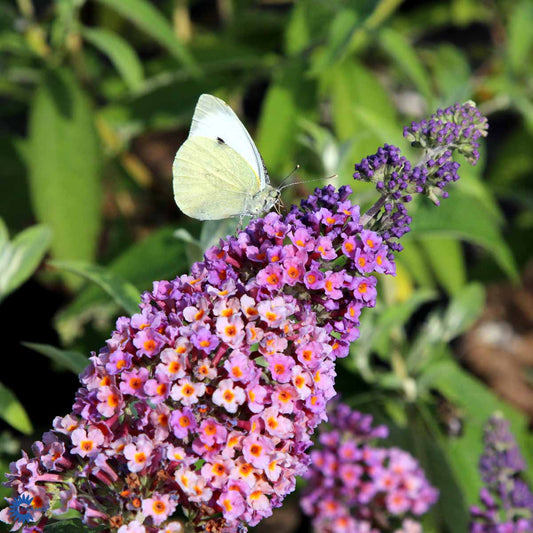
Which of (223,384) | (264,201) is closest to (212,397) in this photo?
(223,384)

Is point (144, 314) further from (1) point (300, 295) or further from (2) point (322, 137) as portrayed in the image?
(2) point (322, 137)

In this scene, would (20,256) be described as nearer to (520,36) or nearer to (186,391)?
(186,391)

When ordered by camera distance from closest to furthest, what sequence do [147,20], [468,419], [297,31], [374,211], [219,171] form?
[374,211], [219,171], [468,419], [147,20], [297,31]

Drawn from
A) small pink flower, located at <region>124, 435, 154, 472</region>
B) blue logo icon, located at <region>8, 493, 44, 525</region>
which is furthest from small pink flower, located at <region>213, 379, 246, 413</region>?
blue logo icon, located at <region>8, 493, 44, 525</region>

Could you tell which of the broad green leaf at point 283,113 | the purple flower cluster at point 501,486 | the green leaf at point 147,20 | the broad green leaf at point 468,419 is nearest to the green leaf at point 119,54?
the green leaf at point 147,20

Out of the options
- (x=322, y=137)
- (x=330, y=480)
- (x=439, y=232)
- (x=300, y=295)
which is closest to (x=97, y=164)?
(x=322, y=137)

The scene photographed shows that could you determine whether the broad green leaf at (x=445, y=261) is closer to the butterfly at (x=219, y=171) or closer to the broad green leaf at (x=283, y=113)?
the broad green leaf at (x=283, y=113)
